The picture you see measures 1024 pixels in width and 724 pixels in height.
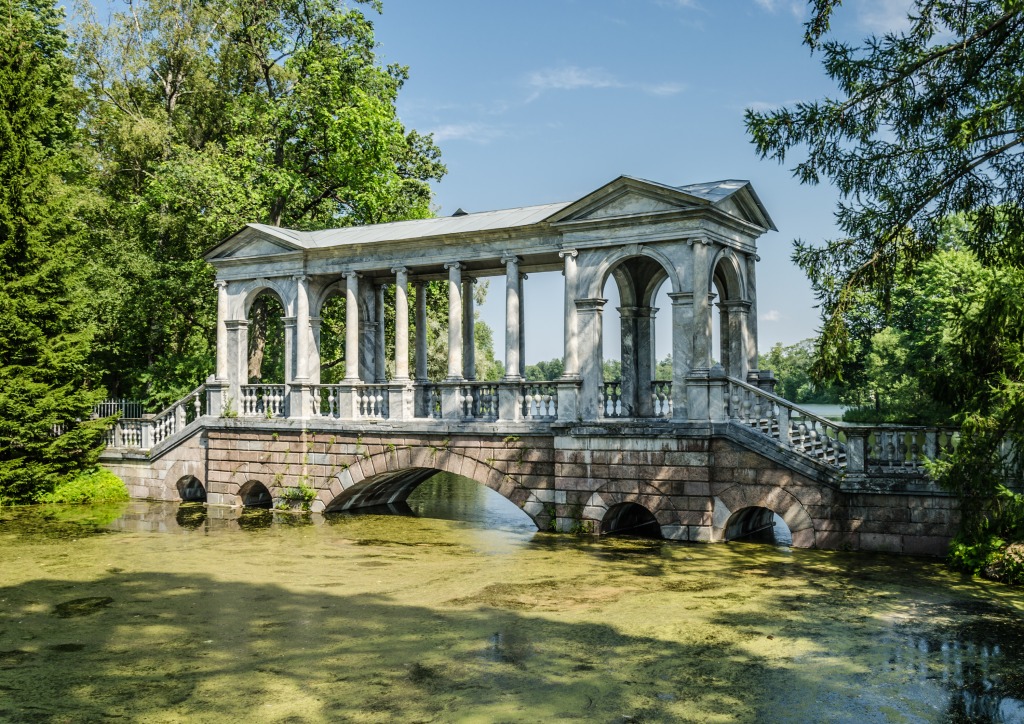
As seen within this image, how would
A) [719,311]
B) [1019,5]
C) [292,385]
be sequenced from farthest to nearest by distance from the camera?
[292,385]
[719,311]
[1019,5]

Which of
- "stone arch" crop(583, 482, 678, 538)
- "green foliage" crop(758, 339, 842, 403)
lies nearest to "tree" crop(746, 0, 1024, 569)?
"stone arch" crop(583, 482, 678, 538)

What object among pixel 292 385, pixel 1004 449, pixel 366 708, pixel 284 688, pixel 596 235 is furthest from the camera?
pixel 292 385

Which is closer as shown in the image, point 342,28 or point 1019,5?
point 1019,5

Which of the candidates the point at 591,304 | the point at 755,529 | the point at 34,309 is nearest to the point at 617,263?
the point at 591,304

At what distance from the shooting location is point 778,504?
A: 14.1 m

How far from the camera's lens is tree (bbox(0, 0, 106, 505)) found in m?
20.0

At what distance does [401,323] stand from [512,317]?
2.68 meters

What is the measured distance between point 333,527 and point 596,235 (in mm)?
7661

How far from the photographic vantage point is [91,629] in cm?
1032

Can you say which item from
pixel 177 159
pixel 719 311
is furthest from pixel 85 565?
pixel 177 159

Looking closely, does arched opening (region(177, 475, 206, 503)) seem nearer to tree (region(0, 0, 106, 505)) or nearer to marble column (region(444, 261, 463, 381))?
tree (region(0, 0, 106, 505))

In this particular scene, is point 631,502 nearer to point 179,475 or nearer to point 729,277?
point 729,277

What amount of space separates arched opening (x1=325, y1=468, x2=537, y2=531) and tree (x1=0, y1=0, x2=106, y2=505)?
23.7 feet

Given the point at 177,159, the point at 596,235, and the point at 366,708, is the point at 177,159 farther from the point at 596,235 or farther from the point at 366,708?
the point at 366,708
